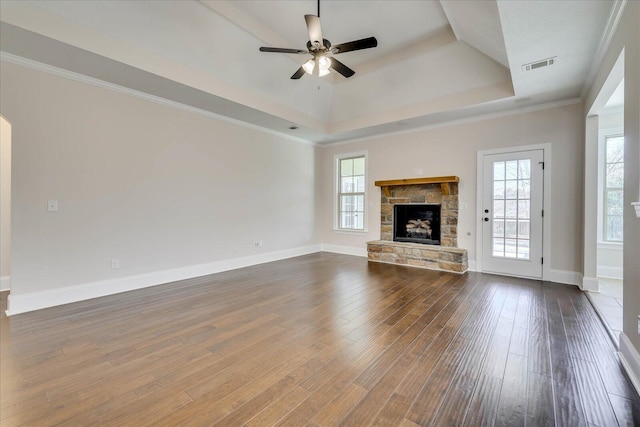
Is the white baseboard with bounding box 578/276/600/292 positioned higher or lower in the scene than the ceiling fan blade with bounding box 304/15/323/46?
lower

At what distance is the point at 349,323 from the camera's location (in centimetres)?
281

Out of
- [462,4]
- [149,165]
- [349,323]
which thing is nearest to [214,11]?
[149,165]

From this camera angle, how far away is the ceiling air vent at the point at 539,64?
10.3ft

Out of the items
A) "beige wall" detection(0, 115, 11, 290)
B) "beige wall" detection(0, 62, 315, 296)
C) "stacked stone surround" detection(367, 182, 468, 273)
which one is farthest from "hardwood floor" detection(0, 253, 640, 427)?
"stacked stone surround" detection(367, 182, 468, 273)

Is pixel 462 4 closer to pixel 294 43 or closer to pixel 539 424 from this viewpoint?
pixel 294 43

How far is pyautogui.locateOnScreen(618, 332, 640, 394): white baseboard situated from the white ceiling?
2674mm

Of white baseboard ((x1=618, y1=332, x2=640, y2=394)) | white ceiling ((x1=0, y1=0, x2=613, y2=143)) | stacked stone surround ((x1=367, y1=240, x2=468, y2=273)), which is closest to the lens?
white baseboard ((x1=618, y1=332, x2=640, y2=394))

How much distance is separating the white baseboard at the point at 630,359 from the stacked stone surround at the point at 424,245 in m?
2.74

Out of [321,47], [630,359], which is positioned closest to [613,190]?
[630,359]

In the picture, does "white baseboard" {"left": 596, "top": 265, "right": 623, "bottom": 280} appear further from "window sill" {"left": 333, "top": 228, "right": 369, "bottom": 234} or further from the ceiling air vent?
"window sill" {"left": 333, "top": 228, "right": 369, "bottom": 234}

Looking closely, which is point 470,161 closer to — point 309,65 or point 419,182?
point 419,182

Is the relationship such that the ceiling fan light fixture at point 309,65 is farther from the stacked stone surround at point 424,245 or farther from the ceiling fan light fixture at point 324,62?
the stacked stone surround at point 424,245

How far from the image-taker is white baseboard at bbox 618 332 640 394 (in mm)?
1853

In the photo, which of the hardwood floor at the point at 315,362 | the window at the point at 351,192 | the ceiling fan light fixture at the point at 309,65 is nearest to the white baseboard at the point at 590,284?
the hardwood floor at the point at 315,362
